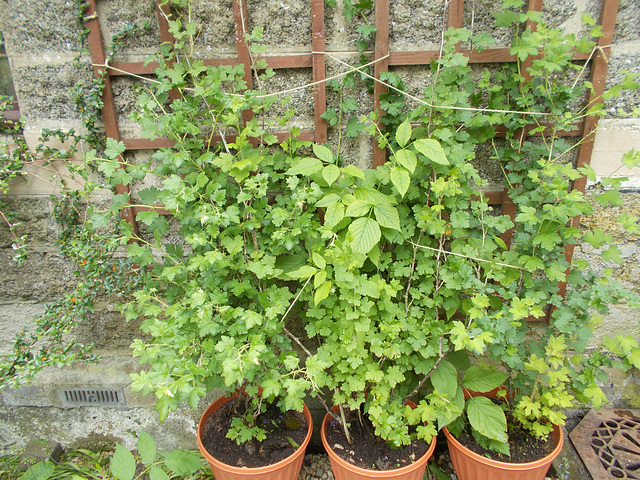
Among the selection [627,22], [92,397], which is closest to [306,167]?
[627,22]

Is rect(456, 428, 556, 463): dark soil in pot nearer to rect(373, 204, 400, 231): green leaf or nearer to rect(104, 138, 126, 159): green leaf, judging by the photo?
rect(373, 204, 400, 231): green leaf

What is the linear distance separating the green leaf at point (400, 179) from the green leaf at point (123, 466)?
67.1 inches

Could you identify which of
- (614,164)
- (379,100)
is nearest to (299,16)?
(379,100)

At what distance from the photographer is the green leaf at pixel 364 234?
5.32 feet

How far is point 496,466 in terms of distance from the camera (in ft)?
6.18

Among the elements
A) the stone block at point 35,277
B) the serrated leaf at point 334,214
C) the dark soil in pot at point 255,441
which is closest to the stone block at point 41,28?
the stone block at point 35,277

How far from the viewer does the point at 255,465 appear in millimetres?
1957

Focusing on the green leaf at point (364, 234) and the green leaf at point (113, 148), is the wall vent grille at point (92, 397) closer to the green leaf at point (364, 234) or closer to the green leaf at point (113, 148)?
the green leaf at point (113, 148)

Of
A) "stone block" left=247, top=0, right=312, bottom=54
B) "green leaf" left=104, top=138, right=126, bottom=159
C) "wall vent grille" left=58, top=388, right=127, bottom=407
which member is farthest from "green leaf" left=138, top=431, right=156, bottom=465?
"stone block" left=247, top=0, right=312, bottom=54

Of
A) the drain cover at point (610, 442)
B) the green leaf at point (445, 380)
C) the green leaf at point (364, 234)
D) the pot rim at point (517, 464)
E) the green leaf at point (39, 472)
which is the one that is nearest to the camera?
the green leaf at point (364, 234)

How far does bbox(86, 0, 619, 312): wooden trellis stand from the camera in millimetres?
1916

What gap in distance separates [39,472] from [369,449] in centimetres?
186

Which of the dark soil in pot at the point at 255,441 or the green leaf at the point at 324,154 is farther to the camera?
the dark soil in pot at the point at 255,441

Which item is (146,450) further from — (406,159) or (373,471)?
(406,159)
